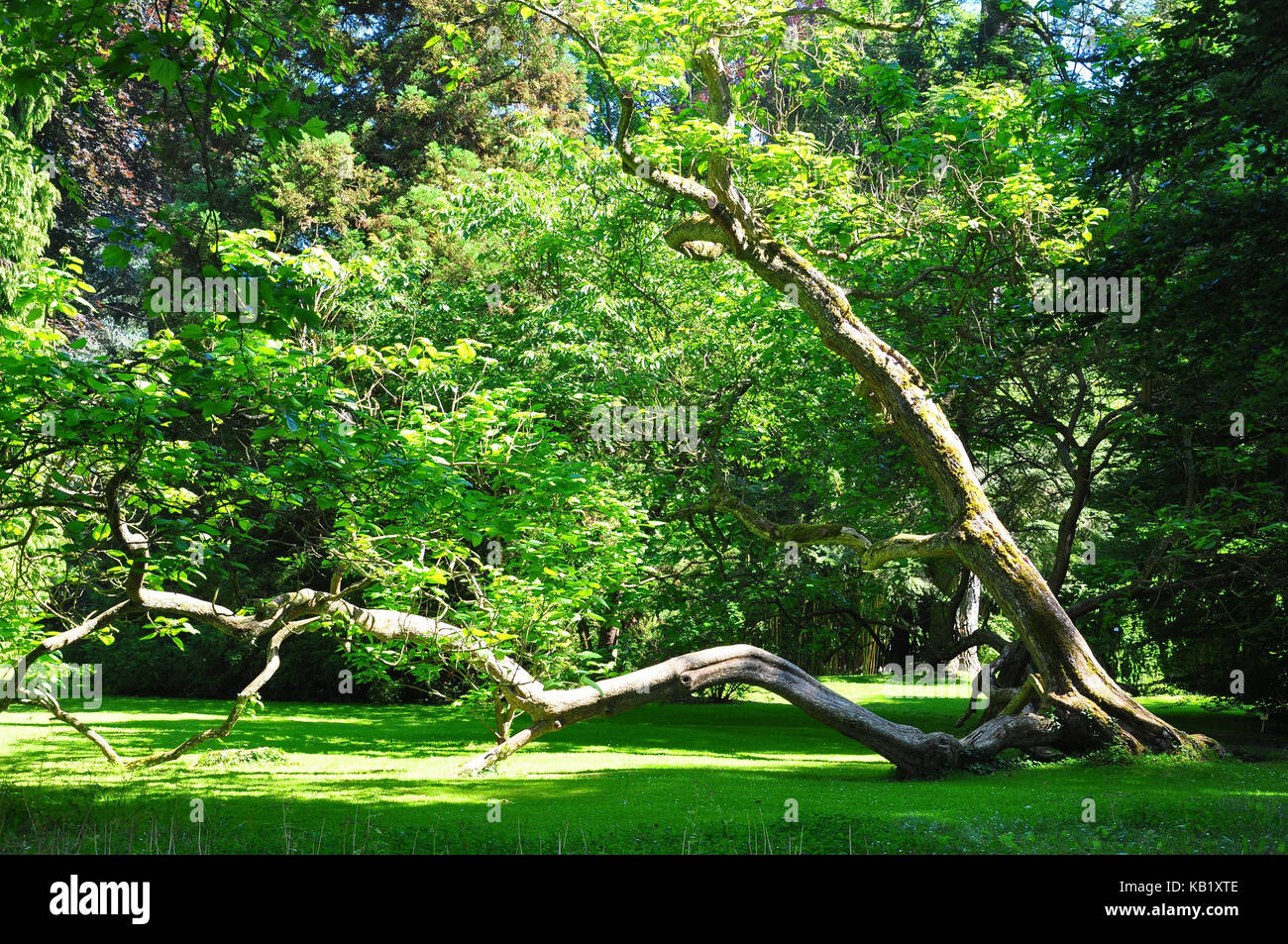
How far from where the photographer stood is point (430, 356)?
7844 mm

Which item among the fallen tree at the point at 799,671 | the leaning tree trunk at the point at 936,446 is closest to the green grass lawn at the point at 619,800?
the fallen tree at the point at 799,671

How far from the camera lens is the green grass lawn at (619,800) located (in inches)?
231

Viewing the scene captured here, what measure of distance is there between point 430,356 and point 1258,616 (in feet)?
35.8

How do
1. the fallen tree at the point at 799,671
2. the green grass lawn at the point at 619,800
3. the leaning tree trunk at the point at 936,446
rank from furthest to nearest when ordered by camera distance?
the leaning tree trunk at the point at 936,446 → the fallen tree at the point at 799,671 → the green grass lawn at the point at 619,800

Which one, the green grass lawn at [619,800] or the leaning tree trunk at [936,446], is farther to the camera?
the leaning tree trunk at [936,446]

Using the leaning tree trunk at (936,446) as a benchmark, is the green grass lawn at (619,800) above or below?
below

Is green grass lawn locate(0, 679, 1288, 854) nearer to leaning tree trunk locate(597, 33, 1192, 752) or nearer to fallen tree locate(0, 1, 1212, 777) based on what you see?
fallen tree locate(0, 1, 1212, 777)

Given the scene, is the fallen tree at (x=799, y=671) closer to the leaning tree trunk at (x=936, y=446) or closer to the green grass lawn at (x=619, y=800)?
the leaning tree trunk at (x=936, y=446)

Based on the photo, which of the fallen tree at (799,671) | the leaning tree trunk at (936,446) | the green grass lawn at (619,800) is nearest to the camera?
the green grass lawn at (619,800)

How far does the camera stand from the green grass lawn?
5.87 m

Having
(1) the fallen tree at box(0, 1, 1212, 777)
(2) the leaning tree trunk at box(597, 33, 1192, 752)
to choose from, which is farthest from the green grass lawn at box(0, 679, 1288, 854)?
(2) the leaning tree trunk at box(597, 33, 1192, 752)

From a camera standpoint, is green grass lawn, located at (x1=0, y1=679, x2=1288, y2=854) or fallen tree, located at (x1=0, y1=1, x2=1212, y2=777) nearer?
green grass lawn, located at (x1=0, y1=679, x2=1288, y2=854)

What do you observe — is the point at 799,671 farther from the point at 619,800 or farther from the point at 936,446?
the point at 619,800
